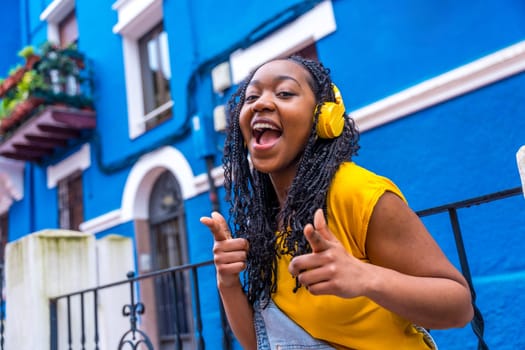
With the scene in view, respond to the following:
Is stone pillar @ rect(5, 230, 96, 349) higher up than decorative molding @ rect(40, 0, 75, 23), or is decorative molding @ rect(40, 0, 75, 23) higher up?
decorative molding @ rect(40, 0, 75, 23)

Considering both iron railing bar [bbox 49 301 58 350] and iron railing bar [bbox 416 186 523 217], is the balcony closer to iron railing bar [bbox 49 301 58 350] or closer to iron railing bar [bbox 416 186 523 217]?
iron railing bar [bbox 49 301 58 350]

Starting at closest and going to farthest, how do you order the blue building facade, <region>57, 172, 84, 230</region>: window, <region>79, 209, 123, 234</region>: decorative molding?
the blue building facade → <region>79, 209, 123, 234</region>: decorative molding → <region>57, 172, 84, 230</region>: window

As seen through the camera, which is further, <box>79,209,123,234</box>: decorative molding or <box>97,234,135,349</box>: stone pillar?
<box>79,209,123,234</box>: decorative molding

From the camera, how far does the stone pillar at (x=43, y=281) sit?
356cm

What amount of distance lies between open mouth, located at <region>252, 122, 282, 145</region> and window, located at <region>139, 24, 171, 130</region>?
645 centimetres

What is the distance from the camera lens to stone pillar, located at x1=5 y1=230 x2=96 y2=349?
356cm

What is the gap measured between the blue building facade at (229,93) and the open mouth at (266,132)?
3.11 m

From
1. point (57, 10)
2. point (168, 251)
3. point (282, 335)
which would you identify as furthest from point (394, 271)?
point (57, 10)

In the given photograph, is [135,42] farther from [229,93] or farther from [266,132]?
[266,132]

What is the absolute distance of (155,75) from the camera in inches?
323

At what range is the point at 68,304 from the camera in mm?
3492

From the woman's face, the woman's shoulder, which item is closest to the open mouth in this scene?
the woman's face

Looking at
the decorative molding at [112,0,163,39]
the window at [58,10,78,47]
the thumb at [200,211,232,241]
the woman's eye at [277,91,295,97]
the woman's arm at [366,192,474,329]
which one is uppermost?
the window at [58,10,78,47]

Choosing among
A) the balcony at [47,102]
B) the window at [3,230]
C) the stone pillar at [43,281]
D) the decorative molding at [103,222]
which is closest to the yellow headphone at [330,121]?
the stone pillar at [43,281]
